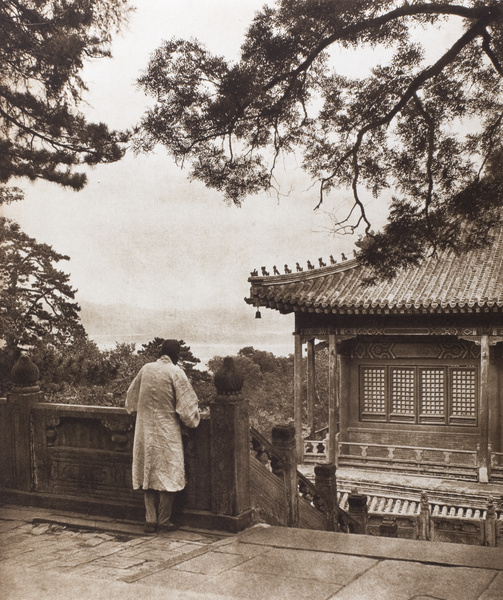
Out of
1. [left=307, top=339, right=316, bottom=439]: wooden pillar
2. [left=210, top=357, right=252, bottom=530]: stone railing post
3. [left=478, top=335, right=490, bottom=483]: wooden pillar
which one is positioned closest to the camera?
[left=210, top=357, right=252, bottom=530]: stone railing post

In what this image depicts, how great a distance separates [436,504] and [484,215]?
22.2 feet

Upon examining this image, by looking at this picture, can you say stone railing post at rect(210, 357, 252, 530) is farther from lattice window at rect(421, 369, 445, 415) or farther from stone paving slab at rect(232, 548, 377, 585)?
lattice window at rect(421, 369, 445, 415)

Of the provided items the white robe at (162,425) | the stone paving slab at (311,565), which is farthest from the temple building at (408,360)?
the stone paving slab at (311,565)

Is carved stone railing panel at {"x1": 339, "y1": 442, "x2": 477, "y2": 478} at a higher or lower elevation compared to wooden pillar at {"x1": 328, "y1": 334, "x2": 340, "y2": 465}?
lower

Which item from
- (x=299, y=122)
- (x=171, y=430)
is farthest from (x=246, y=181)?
(x=171, y=430)

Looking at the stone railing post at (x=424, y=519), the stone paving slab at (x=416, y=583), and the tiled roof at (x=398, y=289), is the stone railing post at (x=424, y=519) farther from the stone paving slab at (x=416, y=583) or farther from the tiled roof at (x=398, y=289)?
the stone paving slab at (x=416, y=583)

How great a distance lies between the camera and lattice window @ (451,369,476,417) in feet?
43.5

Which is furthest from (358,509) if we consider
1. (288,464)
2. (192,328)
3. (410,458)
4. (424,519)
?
(192,328)

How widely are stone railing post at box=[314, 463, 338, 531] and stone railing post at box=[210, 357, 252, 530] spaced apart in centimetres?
205

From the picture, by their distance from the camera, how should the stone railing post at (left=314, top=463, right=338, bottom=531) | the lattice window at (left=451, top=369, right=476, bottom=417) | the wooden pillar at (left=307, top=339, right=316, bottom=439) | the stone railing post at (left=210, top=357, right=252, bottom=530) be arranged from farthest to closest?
the wooden pillar at (left=307, top=339, right=316, bottom=439), the lattice window at (left=451, top=369, right=476, bottom=417), the stone railing post at (left=314, top=463, right=338, bottom=531), the stone railing post at (left=210, top=357, right=252, bottom=530)

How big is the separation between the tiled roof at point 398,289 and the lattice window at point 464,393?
6.18 feet

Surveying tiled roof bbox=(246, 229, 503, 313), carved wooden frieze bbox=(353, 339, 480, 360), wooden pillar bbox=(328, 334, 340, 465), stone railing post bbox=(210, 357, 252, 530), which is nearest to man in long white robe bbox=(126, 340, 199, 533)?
stone railing post bbox=(210, 357, 252, 530)

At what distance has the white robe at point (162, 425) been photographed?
479 cm

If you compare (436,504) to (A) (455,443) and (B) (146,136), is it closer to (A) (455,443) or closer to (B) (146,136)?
(A) (455,443)
